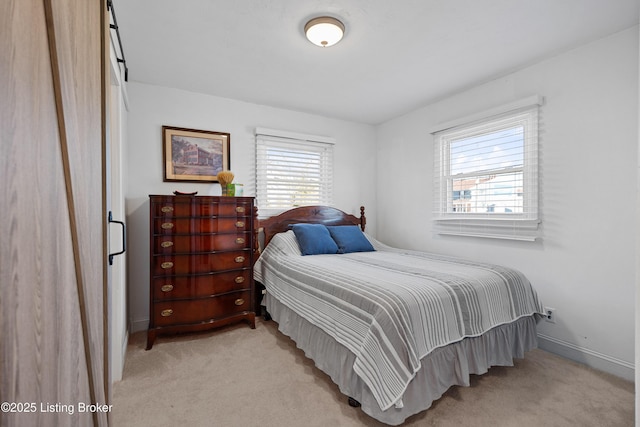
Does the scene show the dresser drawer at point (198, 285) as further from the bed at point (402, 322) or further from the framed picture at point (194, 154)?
the framed picture at point (194, 154)

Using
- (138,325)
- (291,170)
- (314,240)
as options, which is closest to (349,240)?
(314,240)

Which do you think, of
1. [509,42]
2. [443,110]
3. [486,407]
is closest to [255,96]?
[443,110]

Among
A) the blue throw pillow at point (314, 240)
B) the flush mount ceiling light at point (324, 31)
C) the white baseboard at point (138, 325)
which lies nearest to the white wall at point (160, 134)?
the white baseboard at point (138, 325)

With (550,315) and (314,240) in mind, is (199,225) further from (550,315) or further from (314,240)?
(550,315)

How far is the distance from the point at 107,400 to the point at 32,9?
4.37ft

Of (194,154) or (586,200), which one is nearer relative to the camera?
(586,200)

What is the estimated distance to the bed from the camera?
1.51m

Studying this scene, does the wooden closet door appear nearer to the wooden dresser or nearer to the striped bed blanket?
the striped bed blanket

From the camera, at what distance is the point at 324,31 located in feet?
6.55

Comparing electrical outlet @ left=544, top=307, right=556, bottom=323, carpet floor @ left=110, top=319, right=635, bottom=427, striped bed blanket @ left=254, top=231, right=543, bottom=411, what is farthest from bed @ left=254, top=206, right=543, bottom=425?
electrical outlet @ left=544, top=307, right=556, bottom=323

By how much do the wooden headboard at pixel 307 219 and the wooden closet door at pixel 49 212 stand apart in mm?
2385

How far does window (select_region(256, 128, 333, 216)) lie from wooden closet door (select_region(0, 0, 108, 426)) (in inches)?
97.3

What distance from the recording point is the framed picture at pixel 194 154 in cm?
300

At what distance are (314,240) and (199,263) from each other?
1.16m
